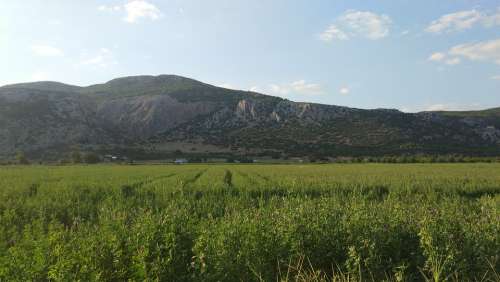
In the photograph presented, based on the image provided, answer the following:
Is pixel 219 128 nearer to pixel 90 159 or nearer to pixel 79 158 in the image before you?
pixel 90 159

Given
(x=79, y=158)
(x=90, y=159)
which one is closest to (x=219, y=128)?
(x=90, y=159)

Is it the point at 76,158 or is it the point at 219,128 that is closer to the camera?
the point at 76,158

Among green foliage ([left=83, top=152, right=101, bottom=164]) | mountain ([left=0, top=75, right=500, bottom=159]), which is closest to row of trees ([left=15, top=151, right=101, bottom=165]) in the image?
green foliage ([left=83, top=152, right=101, bottom=164])

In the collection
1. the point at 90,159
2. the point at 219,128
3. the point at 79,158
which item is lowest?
the point at 90,159

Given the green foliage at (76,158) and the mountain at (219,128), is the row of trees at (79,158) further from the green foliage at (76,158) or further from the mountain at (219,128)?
the mountain at (219,128)

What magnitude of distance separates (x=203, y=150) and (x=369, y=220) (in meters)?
116

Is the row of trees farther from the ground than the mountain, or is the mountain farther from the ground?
the mountain

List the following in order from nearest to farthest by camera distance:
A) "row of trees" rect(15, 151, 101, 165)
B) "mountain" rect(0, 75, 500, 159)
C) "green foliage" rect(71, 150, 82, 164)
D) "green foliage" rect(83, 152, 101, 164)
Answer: "row of trees" rect(15, 151, 101, 165)
"green foliage" rect(71, 150, 82, 164)
"green foliage" rect(83, 152, 101, 164)
"mountain" rect(0, 75, 500, 159)

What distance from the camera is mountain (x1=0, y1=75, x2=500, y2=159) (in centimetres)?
11088

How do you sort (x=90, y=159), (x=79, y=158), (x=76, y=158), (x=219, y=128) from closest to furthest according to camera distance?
(x=76, y=158), (x=79, y=158), (x=90, y=159), (x=219, y=128)

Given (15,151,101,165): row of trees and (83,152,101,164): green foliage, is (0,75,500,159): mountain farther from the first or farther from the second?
(15,151,101,165): row of trees

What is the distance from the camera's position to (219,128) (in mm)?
150000

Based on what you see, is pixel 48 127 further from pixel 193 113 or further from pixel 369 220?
pixel 369 220

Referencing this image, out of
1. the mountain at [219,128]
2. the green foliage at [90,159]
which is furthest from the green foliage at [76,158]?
the mountain at [219,128]
